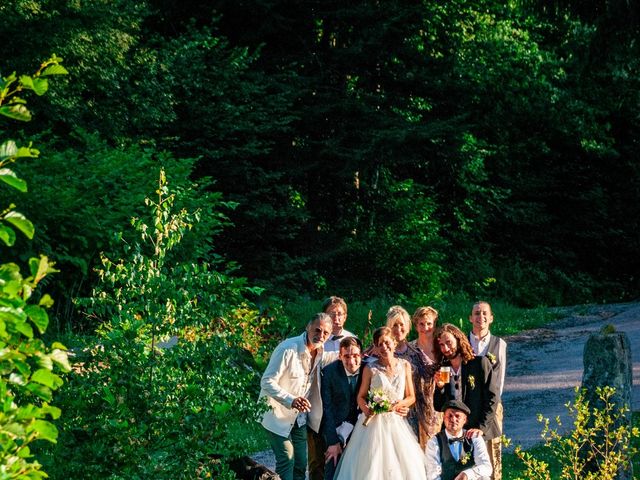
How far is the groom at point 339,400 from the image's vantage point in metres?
8.28

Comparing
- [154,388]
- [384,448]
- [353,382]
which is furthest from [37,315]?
[353,382]

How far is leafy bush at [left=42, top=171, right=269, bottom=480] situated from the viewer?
6012 millimetres

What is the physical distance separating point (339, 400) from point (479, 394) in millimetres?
1150

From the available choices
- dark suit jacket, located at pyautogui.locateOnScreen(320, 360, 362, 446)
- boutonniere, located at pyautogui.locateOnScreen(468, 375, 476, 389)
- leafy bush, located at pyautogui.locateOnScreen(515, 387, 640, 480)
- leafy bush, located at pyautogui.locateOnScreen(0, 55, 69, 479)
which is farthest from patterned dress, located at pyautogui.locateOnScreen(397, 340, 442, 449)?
leafy bush, located at pyautogui.locateOnScreen(0, 55, 69, 479)

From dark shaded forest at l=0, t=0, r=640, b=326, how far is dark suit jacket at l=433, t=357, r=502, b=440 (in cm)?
622

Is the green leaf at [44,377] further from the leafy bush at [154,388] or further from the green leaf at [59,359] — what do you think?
the leafy bush at [154,388]

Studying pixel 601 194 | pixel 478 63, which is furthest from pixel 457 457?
pixel 601 194

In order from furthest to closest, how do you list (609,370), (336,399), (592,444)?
1. (609,370)
2. (336,399)
3. (592,444)

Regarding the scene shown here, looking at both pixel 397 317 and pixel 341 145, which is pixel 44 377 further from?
pixel 341 145

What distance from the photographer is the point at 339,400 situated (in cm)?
832

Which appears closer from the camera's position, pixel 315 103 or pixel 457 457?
pixel 457 457

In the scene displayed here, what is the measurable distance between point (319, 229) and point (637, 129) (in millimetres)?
10631

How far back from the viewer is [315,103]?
23.2 m

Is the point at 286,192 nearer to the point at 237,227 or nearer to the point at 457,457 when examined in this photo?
the point at 237,227
